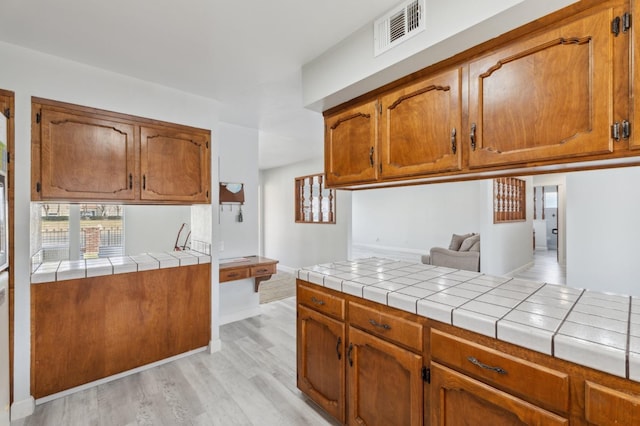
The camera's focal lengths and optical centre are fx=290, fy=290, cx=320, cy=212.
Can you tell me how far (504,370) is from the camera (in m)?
1.04

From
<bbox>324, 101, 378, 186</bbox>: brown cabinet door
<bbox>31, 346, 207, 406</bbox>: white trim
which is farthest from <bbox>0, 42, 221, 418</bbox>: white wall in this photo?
<bbox>324, 101, 378, 186</bbox>: brown cabinet door

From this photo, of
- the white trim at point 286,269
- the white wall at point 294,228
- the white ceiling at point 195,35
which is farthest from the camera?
the white trim at point 286,269

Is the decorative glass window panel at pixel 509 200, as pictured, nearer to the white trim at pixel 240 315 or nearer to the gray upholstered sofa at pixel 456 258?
the gray upholstered sofa at pixel 456 258

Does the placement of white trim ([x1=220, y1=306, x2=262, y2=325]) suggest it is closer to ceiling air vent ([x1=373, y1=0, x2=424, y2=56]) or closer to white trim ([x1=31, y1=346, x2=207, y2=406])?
white trim ([x1=31, y1=346, x2=207, y2=406])

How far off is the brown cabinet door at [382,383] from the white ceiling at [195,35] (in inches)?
71.6

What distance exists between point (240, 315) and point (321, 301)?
231cm

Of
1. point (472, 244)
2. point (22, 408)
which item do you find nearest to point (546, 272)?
point (472, 244)

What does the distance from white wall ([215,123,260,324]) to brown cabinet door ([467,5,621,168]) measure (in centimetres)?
299

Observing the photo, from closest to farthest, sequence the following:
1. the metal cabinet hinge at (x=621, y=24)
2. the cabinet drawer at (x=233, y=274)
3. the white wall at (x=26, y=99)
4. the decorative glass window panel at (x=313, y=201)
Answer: the metal cabinet hinge at (x=621, y=24) < the white wall at (x=26, y=99) < the cabinet drawer at (x=233, y=274) < the decorative glass window panel at (x=313, y=201)

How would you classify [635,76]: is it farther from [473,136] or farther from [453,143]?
[453,143]

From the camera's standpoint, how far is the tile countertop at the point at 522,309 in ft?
2.89

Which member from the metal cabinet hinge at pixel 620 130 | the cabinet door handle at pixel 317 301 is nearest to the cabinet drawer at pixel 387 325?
the cabinet door handle at pixel 317 301

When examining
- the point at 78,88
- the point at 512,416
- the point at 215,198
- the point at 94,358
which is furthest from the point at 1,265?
the point at 512,416

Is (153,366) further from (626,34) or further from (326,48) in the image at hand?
(626,34)
